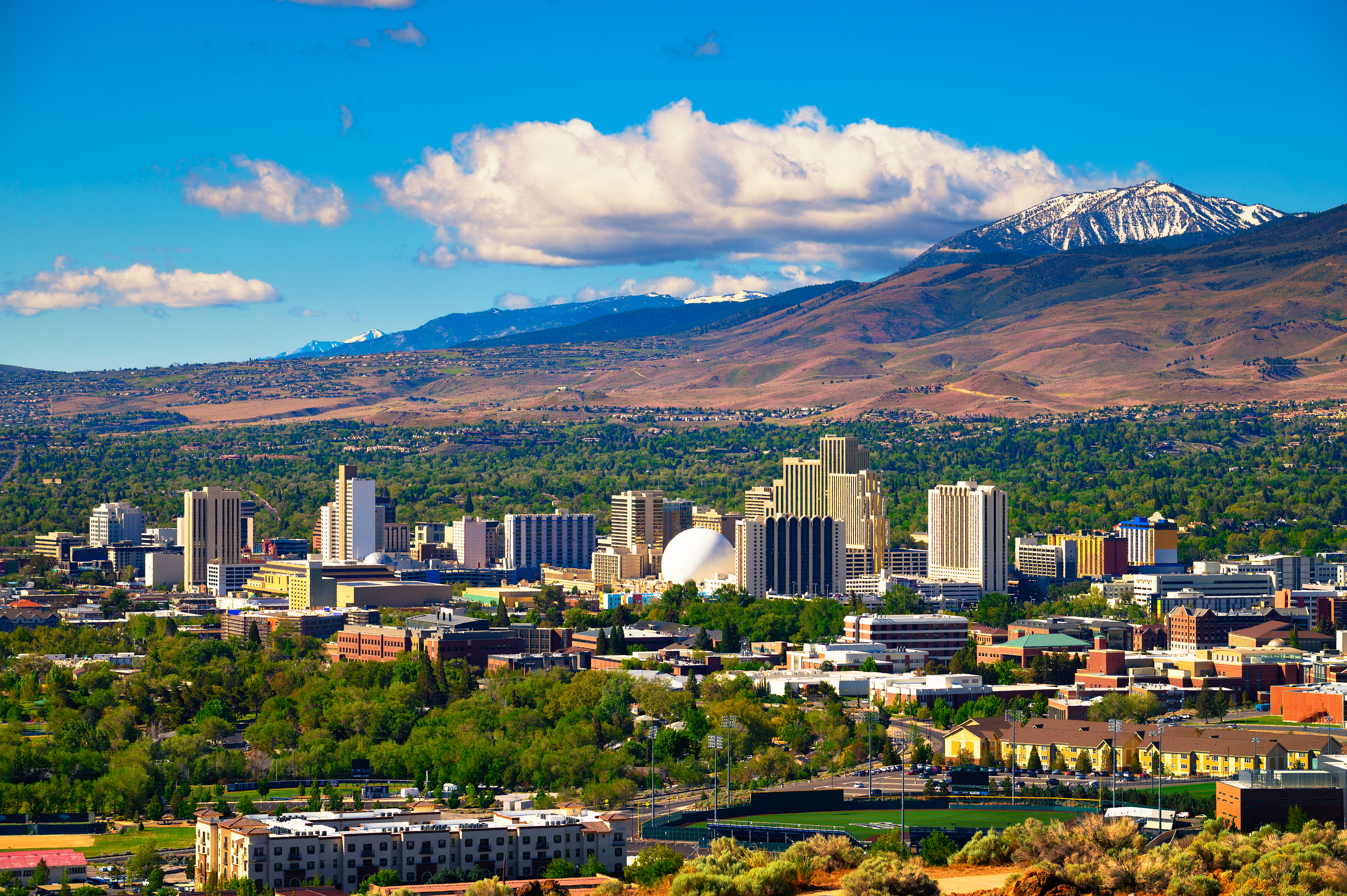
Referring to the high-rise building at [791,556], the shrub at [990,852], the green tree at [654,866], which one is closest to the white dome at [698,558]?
the high-rise building at [791,556]

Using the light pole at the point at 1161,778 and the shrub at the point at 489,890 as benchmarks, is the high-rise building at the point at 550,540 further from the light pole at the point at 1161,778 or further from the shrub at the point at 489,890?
the shrub at the point at 489,890

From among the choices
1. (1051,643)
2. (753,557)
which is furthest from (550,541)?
(1051,643)

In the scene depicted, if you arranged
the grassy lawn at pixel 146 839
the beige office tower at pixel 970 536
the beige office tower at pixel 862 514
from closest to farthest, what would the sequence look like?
the grassy lawn at pixel 146 839, the beige office tower at pixel 970 536, the beige office tower at pixel 862 514

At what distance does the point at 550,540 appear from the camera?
7451 inches

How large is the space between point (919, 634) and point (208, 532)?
75.7m

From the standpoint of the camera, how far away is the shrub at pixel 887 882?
40.4 m

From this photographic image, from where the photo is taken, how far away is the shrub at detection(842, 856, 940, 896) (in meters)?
40.4

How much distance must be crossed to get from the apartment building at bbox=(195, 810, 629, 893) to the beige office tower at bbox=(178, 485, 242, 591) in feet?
385

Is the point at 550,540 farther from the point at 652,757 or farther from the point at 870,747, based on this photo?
the point at 652,757

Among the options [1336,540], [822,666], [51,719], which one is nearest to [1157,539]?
[1336,540]

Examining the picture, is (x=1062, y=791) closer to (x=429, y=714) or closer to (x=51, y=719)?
(x=429, y=714)

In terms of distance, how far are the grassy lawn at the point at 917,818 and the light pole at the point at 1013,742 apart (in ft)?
12.4

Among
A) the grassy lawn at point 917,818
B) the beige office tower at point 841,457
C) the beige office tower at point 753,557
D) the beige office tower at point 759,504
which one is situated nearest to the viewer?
the grassy lawn at point 917,818

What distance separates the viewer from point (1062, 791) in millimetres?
77875
